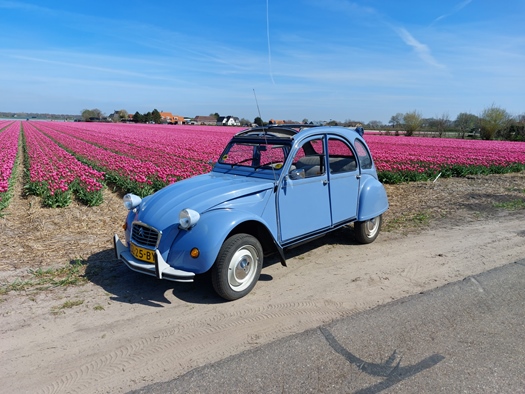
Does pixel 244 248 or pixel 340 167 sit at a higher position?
pixel 340 167

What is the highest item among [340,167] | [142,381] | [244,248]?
[340,167]

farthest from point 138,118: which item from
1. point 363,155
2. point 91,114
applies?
point 363,155

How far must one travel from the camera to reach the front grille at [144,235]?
4.00 meters

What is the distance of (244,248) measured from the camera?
4074 mm

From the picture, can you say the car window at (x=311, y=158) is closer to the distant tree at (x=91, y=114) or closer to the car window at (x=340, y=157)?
the car window at (x=340, y=157)

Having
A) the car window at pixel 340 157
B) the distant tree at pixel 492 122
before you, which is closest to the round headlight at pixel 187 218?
the car window at pixel 340 157

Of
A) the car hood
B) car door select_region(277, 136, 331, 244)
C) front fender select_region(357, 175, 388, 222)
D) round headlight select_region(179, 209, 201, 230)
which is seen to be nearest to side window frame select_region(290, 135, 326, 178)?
car door select_region(277, 136, 331, 244)

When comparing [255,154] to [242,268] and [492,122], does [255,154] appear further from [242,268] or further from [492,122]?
[492,122]

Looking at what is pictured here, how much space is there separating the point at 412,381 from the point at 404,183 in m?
11.4

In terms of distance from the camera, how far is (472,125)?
63.6 m

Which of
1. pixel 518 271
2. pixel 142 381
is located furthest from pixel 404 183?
pixel 142 381

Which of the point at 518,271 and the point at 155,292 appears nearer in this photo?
the point at 155,292

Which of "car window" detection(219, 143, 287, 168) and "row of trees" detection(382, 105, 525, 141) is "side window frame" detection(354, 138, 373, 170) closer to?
"car window" detection(219, 143, 287, 168)

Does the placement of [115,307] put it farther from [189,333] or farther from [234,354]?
[234,354]
